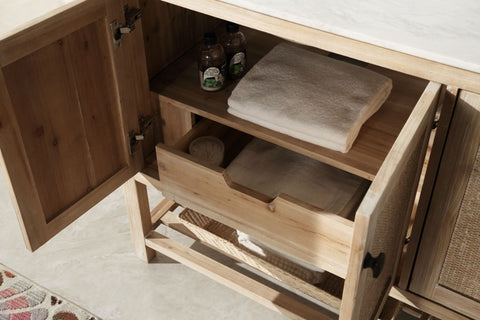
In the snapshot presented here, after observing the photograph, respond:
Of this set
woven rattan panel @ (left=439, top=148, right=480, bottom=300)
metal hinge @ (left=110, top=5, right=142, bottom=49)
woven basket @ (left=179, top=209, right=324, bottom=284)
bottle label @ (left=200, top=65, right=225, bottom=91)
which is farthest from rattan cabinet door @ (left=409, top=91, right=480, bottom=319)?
metal hinge @ (left=110, top=5, right=142, bottom=49)

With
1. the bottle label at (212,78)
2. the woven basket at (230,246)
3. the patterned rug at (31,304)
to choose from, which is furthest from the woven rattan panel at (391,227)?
the patterned rug at (31,304)

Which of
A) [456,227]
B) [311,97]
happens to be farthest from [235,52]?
[456,227]

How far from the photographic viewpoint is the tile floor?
5.00 feet

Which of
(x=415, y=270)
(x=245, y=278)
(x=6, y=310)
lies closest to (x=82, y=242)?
(x=6, y=310)

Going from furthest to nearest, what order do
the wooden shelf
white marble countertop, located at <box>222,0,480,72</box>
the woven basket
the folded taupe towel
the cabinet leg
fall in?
the cabinet leg, the woven basket, the folded taupe towel, the wooden shelf, white marble countertop, located at <box>222,0,480,72</box>

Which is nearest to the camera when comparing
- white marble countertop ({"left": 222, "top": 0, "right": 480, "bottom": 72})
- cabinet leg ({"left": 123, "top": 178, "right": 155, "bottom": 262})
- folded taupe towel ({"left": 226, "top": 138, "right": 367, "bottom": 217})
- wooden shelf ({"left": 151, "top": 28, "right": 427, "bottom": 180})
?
white marble countertop ({"left": 222, "top": 0, "right": 480, "bottom": 72})

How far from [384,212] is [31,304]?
112 cm

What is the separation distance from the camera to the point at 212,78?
4.03 feet

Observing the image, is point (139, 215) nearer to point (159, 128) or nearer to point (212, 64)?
point (159, 128)

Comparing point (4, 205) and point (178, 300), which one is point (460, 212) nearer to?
point (178, 300)

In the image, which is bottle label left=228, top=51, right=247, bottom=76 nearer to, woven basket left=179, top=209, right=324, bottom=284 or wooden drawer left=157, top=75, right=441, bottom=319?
wooden drawer left=157, top=75, right=441, bottom=319

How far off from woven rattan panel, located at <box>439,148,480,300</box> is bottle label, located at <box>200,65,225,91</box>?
560mm

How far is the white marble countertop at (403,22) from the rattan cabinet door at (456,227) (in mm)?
88

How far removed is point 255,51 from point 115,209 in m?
0.76
